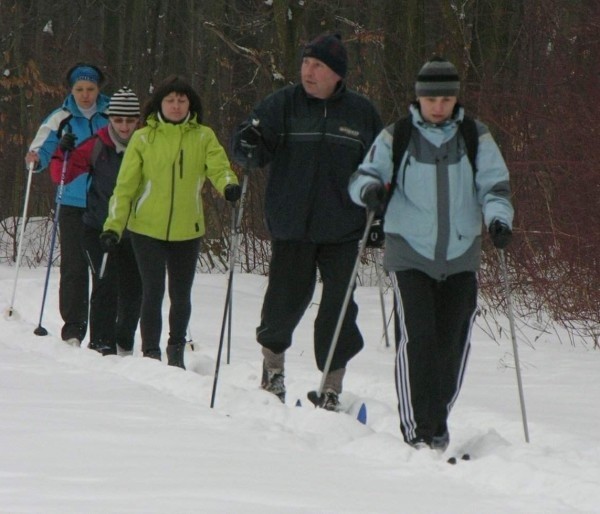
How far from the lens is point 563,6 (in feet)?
36.2

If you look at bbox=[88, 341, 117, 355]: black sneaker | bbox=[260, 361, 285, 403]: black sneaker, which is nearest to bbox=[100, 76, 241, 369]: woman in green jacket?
bbox=[88, 341, 117, 355]: black sneaker

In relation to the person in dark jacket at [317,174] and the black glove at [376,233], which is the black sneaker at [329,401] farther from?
the black glove at [376,233]

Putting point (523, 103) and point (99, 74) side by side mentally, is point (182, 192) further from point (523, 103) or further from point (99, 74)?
point (523, 103)

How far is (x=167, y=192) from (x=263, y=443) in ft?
9.33

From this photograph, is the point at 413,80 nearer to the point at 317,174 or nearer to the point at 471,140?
the point at 317,174

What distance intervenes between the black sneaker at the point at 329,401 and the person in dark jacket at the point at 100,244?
2.56m

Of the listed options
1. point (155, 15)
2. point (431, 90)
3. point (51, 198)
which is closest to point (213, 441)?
point (431, 90)

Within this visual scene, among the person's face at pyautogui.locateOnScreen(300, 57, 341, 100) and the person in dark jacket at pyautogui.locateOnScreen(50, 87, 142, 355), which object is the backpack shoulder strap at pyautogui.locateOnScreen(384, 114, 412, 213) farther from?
the person in dark jacket at pyautogui.locateOnScreen(50, 87, 142, 355)

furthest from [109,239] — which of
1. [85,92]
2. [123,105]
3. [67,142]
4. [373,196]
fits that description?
[373,196]

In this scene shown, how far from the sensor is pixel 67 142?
27.8ft

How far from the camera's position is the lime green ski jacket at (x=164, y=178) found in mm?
7438

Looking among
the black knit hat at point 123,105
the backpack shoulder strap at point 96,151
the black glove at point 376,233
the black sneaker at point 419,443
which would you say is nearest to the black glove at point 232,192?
the black glove at point 376,233

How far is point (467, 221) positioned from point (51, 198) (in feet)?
43.4

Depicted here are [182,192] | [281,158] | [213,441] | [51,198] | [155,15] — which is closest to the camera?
[213,441]
